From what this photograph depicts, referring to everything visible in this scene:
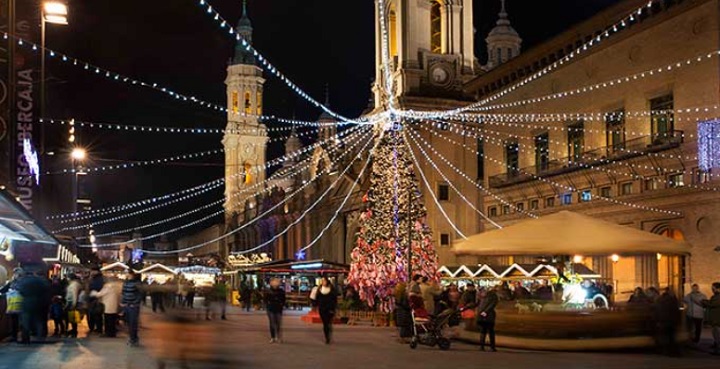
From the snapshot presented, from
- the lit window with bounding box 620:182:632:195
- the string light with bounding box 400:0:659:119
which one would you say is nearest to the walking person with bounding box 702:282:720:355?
the string light with bounding box 400:0:659:119

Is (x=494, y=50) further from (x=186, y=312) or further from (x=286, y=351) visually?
(x=186, y=312)

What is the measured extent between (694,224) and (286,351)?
2120cm

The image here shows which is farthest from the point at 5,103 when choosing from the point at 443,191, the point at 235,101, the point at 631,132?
the point at 235,101

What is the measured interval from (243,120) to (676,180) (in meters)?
76.5

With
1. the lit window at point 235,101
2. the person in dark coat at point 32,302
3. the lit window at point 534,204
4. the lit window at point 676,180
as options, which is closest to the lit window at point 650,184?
the lit window at point 676,180

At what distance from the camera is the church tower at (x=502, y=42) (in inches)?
3150

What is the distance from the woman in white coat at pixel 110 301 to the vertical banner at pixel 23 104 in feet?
25.5

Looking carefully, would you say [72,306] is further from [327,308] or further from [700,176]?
[700,176]

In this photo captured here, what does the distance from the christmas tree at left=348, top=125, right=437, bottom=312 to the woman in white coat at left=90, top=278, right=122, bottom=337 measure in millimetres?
13152

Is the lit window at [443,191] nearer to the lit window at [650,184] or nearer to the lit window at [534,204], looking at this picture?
the lit window at [534,204]

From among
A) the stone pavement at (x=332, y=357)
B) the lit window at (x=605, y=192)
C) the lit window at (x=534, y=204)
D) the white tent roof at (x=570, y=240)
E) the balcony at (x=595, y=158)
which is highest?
the balcony at (x=595, y=158)

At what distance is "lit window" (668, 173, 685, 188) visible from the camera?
35.0 metres

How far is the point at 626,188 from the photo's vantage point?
127 feet

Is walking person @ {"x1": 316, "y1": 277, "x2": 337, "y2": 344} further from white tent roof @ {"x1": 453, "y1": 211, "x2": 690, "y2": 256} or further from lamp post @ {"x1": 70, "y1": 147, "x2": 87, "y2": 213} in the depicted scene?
lamp post @ {"x1": 70, "y1": 147, "x2": 87, "y2": 213}
